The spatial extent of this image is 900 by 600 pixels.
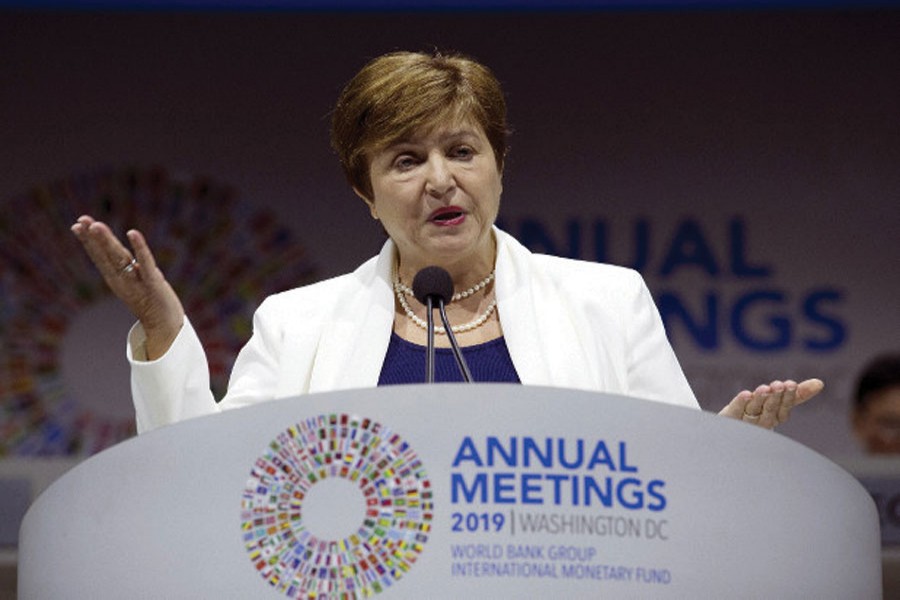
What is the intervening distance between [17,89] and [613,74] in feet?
6.88

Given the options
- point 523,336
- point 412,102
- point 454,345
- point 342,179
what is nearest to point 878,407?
point 342,179

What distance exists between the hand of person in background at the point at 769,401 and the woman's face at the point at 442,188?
0.62m

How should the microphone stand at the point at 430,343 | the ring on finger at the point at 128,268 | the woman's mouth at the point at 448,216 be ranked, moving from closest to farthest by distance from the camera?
1. the microphone stand at the point at 430,343
2. the ring on finger at the point at 128,268
3. the woman's mouth at the point at 448,216

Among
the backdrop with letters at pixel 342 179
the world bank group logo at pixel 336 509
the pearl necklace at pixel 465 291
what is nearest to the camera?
the world bank group logo at pixel 336 509

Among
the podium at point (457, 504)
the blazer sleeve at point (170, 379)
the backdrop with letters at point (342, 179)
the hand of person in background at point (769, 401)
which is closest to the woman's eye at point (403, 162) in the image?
the blazer sleeve at point (170, 379)

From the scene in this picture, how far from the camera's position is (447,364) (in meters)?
2.59

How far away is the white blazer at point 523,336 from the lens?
2.53 meters

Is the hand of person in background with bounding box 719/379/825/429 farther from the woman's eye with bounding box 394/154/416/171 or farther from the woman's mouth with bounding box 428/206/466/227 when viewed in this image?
the woman's eye with bounding box 394/154/416/171

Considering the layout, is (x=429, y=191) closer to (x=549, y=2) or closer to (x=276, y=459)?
(x=276, y=459)

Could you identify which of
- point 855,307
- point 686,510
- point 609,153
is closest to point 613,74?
point 609,153

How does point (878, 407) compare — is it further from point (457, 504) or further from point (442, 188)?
point (457, 504)

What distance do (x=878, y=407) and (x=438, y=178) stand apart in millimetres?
3159

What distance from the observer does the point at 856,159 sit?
5598mm

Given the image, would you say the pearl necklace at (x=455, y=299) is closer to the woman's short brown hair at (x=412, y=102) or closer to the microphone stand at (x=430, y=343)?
the woman's short brown hair at (x=412, y=102)
